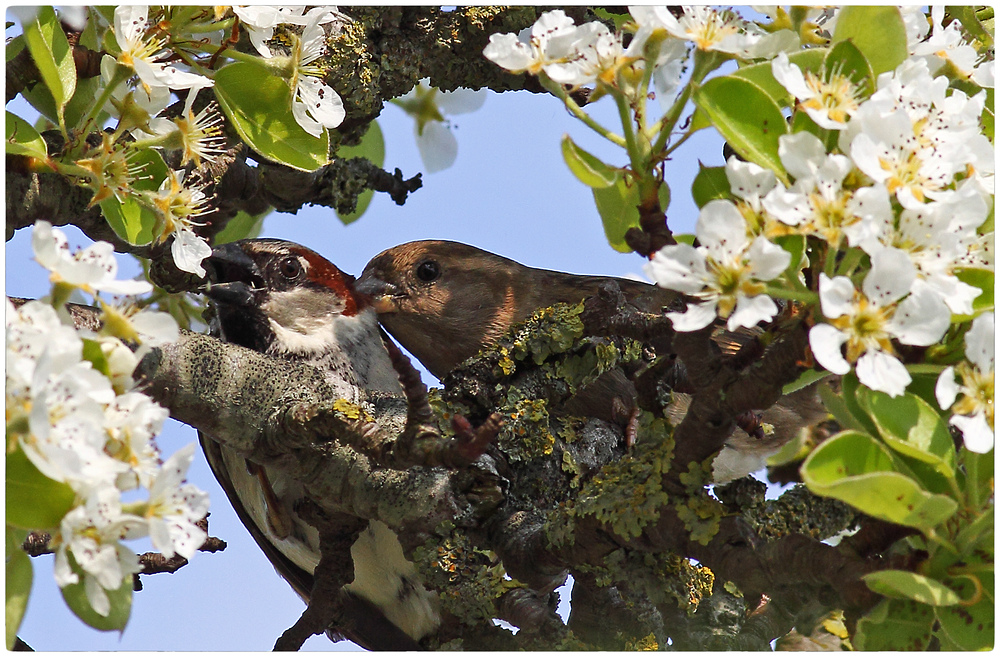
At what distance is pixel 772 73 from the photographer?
1.51m

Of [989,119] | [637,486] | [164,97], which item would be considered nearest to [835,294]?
[989,119]

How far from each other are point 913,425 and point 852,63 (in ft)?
1.79

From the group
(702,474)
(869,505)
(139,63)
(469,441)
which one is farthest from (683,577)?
(139,63)

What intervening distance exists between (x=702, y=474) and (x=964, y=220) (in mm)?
758

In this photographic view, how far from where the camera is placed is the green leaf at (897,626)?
1430mm

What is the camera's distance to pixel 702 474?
1921 mm

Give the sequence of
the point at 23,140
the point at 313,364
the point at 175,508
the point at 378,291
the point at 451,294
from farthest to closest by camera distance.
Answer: the point at 451,294 < the point at 378,291 < the point at 313,364 < the point at 23,140 < the point at 175,508

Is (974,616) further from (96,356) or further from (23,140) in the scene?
(23,140)

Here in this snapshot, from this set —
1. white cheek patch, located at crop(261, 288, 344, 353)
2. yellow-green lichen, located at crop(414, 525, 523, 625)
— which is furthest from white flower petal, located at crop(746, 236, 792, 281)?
white cheek patch, located at crop(261, 288, 344, 353)

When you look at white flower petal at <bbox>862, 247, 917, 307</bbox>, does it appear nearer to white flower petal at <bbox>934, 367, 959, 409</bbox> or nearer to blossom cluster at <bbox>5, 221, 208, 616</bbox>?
white flower petal at <bbox>934, 367, 959, 409</bbox>

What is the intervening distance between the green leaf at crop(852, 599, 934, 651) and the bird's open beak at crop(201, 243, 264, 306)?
213 centimetres

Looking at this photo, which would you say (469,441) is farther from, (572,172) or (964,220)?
(964,220)

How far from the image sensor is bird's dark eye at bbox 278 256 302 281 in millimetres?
3334

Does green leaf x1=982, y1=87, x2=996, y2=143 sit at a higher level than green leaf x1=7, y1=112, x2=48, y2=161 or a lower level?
higher
